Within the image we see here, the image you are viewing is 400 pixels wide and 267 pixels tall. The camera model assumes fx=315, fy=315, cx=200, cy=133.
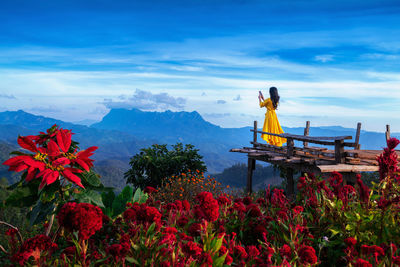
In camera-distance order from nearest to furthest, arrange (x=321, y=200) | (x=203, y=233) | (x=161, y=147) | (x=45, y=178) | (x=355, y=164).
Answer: (x=45, y=178), (x=203, y=233), (x=321, y=200), (x=355, y=164), (x=161, y=147)

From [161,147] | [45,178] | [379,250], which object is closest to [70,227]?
[45,178]

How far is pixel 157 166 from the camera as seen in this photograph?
1166 cm

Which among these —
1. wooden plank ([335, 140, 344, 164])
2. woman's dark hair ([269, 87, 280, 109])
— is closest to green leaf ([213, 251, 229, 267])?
wooden plank ([335, 140, 344, 164])

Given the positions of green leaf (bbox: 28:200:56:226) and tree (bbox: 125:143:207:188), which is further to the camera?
tree (bbox: 125:143:207:188)

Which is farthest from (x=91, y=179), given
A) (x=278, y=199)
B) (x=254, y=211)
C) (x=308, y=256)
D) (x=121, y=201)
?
(x=278, y=199)

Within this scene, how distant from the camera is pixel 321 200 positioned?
3387 mm

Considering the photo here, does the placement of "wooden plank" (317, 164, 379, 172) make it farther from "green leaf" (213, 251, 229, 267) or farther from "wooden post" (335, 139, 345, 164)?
"green leaf" (213, 251, 229, 267)

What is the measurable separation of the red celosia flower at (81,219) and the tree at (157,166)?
32.7 ft

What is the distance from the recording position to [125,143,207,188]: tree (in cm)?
1186

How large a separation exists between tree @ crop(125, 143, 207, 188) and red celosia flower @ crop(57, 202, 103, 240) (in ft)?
32.7

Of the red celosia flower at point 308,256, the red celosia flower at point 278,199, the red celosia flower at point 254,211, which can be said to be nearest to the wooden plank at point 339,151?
the red celosia flower at point 278,199

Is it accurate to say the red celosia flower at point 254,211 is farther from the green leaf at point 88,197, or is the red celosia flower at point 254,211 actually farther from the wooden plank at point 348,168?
the wooden plank at point 348,168

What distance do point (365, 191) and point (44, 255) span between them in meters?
2.54

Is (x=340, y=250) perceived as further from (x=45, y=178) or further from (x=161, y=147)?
(x=161, y=147)
